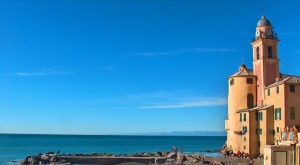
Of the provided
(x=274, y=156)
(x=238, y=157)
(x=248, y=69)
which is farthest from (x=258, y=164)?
(x=248, y=69)

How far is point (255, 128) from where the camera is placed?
56812 mm

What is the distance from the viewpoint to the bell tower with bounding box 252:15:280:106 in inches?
2335

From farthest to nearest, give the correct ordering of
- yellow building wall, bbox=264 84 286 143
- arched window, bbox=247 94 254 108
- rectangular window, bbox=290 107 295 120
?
arched window, bbox=247 94 254 108
yellow building wall, bbox=264 84 286 143
rectangular window, bbox=290 107 295 120

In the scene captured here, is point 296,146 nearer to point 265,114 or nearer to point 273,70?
point 265,114

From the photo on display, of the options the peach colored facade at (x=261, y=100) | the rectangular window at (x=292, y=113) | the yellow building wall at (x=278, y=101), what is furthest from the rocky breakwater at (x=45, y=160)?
the rectangular window at (x=292, y=113)

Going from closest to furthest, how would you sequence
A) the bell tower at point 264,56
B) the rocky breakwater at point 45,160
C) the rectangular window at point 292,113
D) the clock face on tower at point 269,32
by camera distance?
1. the rectangular window at point 292,113
2. the bell tower at point 264,56
3. the clock face on tower at point 269,32
4. the rocky breakwater at point 45,160

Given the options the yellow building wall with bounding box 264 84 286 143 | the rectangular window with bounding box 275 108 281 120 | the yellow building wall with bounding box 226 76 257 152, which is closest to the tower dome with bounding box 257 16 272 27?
the yellow building wall with bounding box 226 76 257 152

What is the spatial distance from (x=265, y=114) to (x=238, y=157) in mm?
6429

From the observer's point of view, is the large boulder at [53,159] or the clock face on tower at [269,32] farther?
the large boulder at [53,159]

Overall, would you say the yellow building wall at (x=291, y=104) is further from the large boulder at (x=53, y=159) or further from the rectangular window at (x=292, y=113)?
the large boulder at (x=53, y=159)

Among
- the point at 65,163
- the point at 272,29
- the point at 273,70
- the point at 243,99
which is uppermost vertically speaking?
the point at 272,29

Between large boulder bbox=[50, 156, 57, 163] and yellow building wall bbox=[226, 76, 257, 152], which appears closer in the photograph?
yellow building wall bbox=[226, 76, 257, 152]

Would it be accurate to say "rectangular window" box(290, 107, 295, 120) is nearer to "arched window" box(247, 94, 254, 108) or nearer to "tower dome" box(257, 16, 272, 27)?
"arched window" box(247, 94, 254, 108)

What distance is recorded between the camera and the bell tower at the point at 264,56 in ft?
195
